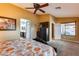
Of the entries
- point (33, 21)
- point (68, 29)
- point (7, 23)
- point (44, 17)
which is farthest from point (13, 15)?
point (68, 29)

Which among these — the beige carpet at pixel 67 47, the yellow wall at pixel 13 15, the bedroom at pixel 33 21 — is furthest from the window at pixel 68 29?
the yellow wall at pixel 13 15

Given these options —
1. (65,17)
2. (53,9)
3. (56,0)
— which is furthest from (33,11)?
(56,0)

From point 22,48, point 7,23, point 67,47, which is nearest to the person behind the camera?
point 22,48

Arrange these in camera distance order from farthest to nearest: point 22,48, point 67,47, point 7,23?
1. point 67,47
2. point 7,23
3. point 22,48

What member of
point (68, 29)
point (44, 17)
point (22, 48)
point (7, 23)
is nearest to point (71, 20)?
point (68, 29)

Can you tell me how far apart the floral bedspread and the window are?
14.4 inches

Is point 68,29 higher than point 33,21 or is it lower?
lower

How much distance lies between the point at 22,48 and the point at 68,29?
28.5 inches

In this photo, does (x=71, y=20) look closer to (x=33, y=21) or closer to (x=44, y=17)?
(x=44, y=17)

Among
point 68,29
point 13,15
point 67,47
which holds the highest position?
point 13,15

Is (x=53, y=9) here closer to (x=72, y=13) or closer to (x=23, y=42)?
(x=72, y=13)

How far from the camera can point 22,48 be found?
158 cm

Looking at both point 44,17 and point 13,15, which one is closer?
point 13,15

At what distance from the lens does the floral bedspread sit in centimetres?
141
